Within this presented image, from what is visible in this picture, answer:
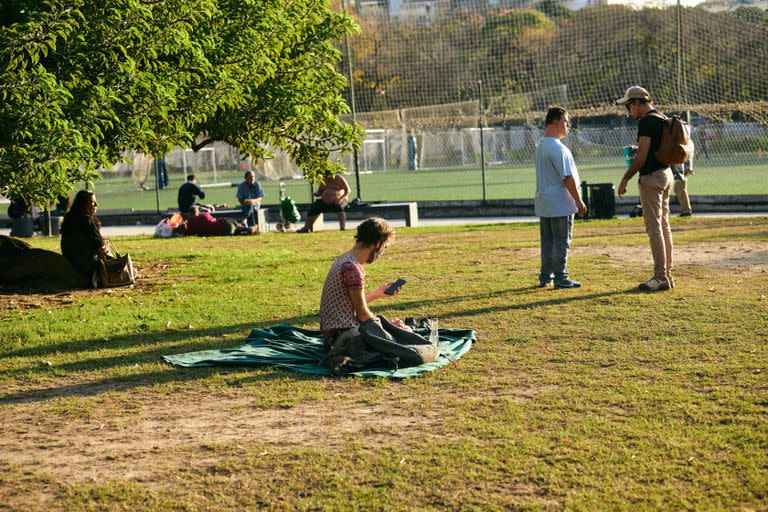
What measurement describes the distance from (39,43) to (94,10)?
951mm

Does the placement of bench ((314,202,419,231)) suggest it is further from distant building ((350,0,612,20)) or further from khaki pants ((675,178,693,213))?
distant building ((350,0,612,20))

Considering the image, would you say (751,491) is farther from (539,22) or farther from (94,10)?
(539,22)

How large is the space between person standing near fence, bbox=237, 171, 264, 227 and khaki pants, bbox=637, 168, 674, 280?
13002 millimetres

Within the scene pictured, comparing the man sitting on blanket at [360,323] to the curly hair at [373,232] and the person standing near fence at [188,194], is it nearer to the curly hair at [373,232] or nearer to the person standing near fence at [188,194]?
the curly hair at [373,232]

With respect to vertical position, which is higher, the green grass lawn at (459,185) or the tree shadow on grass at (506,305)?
the green grass lawn at (459,185)

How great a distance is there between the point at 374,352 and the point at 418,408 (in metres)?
1.14

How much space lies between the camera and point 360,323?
23.8 ft

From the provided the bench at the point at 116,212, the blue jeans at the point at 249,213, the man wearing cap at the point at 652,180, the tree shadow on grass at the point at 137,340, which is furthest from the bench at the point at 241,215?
the man wearing cap at the point at 652,180

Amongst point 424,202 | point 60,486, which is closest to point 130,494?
point 60,486

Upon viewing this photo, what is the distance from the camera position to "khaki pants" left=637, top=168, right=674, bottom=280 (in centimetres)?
1002

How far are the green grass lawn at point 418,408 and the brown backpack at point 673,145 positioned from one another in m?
1.32

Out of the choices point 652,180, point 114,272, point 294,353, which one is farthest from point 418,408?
point 114,272

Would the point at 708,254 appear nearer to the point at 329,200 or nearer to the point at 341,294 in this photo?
the point at 341,294

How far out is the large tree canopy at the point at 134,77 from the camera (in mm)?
9305
